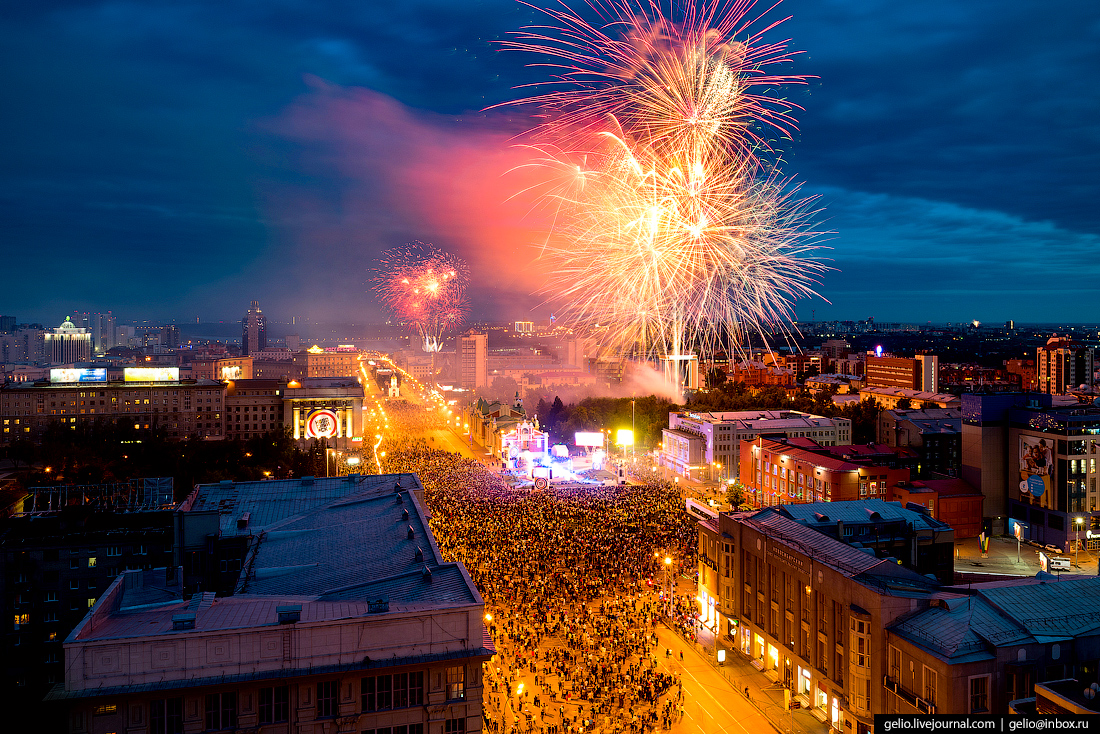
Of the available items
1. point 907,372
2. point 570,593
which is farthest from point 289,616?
point 907,372

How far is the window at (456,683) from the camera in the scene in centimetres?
1567

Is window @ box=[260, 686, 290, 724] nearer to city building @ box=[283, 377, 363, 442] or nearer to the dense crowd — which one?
the dense crowd

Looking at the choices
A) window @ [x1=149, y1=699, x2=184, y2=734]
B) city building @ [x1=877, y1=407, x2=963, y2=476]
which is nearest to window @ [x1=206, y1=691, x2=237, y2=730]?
window @ [x1=149, y1=699, x2=184, y2=734]

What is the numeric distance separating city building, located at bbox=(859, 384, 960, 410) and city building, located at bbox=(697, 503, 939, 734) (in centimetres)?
5128

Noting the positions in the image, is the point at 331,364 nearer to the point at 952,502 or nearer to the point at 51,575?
the point at 51,575

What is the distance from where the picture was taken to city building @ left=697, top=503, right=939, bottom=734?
20.6 metres

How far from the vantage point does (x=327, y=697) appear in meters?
15.0

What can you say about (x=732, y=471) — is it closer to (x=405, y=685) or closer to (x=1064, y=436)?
(x=1064, y=436)

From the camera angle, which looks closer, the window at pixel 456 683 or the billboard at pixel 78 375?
the window at pixel 456 683

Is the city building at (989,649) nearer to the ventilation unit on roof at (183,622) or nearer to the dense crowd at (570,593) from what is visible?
the dense crowd at (570,593)

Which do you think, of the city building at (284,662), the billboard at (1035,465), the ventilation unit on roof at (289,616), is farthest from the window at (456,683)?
the billboard at (1035,465)

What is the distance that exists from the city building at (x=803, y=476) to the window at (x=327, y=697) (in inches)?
1245

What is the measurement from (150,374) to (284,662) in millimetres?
77401

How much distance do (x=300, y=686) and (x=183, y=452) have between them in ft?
159
